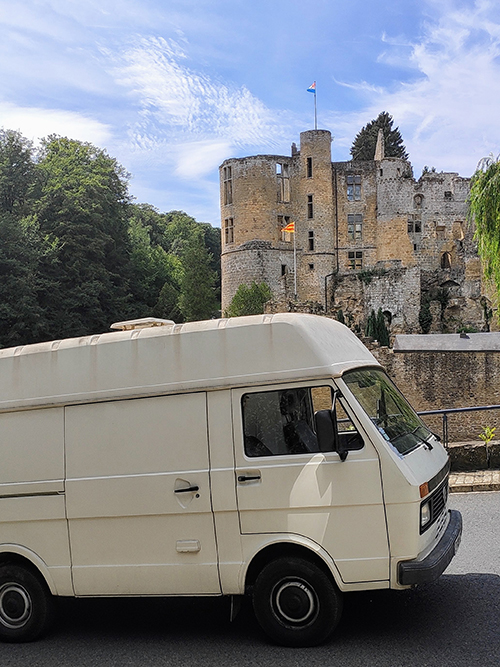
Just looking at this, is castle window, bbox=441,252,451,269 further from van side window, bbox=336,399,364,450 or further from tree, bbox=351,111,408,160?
van side window, bbox=336,399,364,450

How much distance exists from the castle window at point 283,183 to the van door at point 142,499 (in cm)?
6160

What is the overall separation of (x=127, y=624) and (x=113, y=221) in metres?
59.7

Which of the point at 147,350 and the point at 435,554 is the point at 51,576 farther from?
the point at 435,554

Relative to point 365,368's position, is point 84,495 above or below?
below

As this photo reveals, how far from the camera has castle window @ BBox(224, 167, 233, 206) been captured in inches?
2616

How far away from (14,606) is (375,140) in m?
92.2

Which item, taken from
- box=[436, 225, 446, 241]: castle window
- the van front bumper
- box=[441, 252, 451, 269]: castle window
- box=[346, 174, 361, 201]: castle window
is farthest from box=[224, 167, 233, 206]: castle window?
the van front bumper

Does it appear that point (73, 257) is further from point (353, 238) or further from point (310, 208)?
point (353, 238)

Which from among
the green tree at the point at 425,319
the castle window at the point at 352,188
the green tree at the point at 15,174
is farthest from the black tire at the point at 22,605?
the castle window at the point at 352,188

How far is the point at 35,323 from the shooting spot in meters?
48.9

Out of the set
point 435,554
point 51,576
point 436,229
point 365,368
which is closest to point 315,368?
point 365,368

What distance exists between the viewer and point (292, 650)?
A: 19.9 feet

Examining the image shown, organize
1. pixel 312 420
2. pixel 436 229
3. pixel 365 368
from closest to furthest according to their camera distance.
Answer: pixel 312 420 < pixel 365 368 < pixel 436 229

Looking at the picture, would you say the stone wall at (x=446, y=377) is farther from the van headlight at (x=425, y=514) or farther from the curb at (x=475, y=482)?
the van headlight at (x=425, y=514)
